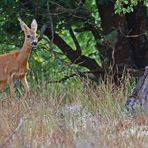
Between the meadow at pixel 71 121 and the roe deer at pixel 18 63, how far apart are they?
5.23 feet

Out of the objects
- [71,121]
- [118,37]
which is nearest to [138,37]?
[118,37]

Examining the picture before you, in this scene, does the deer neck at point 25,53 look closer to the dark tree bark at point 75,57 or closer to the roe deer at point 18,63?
the roe deer at point 18,63

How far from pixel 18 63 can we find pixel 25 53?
0.24 m

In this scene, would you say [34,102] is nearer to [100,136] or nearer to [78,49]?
[100,136]

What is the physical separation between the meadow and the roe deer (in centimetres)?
159

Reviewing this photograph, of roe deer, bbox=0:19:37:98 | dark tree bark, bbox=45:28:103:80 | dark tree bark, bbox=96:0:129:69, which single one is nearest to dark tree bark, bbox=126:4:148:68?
dark tree bark, bbox=96:0:129:69

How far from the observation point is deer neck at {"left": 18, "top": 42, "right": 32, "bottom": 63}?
12.6m

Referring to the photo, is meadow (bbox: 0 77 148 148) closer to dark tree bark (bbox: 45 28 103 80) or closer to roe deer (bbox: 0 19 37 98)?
roe deer (bbox: 0 19 37 98)

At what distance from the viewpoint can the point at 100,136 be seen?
748 centimetres

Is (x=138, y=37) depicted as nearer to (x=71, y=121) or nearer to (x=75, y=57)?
(x=75, y=57)

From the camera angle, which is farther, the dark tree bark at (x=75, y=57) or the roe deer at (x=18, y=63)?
the dark tree bark at (x=75, y=57)

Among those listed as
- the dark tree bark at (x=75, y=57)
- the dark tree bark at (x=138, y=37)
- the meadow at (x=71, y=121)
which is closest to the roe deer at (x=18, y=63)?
the meadow at (x=71, y=121)

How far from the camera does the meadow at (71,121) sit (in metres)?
7.44

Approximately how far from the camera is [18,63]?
503 inches
